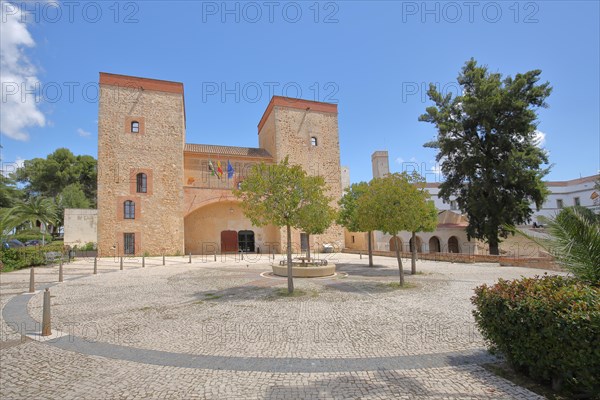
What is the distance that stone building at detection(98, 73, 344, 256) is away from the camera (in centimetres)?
2759

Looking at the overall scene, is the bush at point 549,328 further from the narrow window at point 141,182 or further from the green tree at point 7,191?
the green tree at point 7,191

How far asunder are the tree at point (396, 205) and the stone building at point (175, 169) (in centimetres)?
1792

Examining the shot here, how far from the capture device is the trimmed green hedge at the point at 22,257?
1697cm

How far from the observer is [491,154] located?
2402 centimetres

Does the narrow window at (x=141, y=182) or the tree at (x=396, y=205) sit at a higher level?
the narrow window at (x=141, y=182)

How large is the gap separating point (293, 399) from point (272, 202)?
680 centimetres

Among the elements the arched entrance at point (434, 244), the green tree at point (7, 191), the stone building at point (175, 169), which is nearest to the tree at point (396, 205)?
the stone building at point (175, 169)

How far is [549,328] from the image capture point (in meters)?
3.39

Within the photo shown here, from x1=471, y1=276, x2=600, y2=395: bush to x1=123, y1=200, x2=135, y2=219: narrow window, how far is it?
28.6m

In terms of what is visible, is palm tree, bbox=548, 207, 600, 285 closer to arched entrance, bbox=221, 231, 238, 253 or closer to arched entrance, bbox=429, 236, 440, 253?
arched entrance, bbox=221, 231, 238, 253

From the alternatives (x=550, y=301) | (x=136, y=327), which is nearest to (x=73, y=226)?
(x=136, y=327)

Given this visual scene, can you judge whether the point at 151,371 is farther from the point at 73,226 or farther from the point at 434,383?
the point at 73,226

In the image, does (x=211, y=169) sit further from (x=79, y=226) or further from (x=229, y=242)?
(x=79, y=226)

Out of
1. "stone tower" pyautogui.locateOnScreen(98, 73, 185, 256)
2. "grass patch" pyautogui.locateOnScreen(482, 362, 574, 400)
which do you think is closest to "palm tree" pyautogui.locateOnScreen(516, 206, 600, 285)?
"grass patch" pyautogui.locateOnScreen(482, 362, 574, 400)
